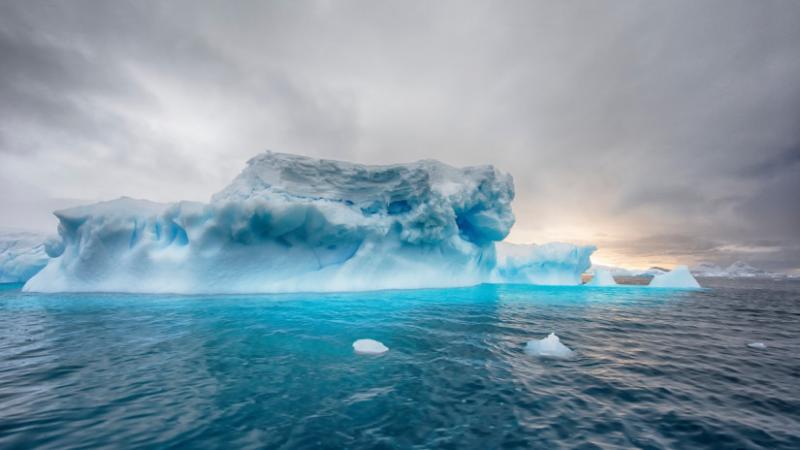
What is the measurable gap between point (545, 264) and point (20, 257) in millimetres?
44404

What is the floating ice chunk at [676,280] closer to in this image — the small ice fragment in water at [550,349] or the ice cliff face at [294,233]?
the ice cliff face at [294,233]

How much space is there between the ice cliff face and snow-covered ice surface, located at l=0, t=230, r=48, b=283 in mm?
11114

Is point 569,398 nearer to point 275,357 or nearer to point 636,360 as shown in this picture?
point 636,360

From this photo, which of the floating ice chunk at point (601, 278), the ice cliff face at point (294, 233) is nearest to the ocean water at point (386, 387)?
the ice cliff face at point (294, 233)

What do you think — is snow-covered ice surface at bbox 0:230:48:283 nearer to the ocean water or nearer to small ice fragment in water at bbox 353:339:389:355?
the ocean water

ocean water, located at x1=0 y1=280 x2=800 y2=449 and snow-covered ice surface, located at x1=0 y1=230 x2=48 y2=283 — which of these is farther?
snow-covered ice surface, located at x1=0 y1=230 x2=48 y2=283

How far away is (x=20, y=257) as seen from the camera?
25.4 metres

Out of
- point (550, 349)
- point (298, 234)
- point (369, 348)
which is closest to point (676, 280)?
point (550, 349)

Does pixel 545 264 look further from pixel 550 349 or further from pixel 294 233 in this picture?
pixel 550 349

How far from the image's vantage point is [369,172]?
1891cm

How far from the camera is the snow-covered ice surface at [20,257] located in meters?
25.0

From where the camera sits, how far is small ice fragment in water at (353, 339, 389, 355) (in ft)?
18.2

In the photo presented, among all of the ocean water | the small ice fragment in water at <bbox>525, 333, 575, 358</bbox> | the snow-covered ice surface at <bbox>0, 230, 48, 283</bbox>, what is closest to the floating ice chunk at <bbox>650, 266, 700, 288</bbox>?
the ocean water

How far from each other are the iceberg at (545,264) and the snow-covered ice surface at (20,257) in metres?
37.6
